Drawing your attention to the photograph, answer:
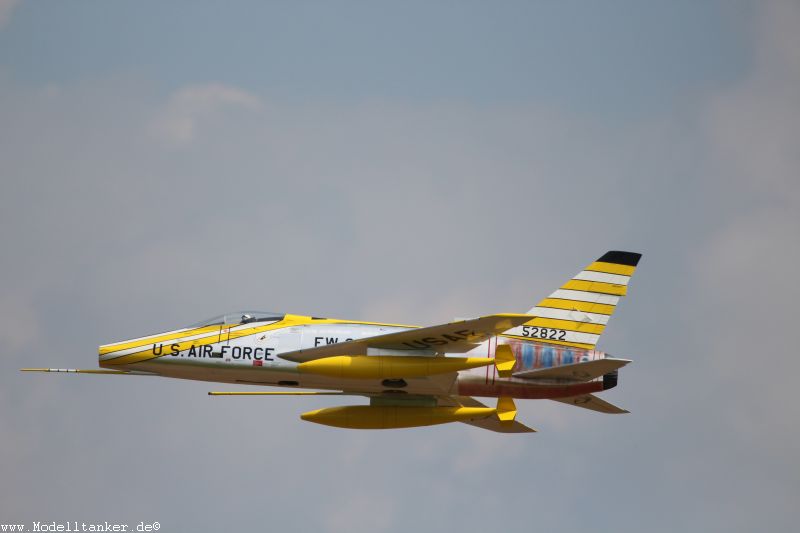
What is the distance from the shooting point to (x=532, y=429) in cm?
4191

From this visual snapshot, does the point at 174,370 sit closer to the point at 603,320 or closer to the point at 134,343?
the point at 134,343

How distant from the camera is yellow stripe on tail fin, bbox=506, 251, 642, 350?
39125 mm

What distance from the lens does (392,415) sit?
39.6 metres

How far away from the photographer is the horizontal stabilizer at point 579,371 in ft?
120

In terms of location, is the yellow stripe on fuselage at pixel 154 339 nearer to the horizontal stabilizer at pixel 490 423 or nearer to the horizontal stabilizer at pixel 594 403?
the horizontal stabilizer at pixel 490 423

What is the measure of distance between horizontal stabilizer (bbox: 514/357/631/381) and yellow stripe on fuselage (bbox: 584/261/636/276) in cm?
391

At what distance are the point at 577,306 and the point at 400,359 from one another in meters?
5.97

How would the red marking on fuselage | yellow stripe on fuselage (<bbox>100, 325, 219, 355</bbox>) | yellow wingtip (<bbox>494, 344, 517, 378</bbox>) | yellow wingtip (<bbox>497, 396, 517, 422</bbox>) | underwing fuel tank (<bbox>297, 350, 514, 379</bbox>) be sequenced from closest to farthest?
1. underwing fuel tank (<bbox>297, 350, 514, 379</bbox>)
2. yellow wingtip (<bbox>494, 344, 517, 378</bbox>)
3. yellow stripe on fuselage (<bbox>100, 325, 219, 355</bbox>)
4. the red marking on fuselage
5. yellow wingtip (<bbox>497, 396, 517, 422</bbox>)

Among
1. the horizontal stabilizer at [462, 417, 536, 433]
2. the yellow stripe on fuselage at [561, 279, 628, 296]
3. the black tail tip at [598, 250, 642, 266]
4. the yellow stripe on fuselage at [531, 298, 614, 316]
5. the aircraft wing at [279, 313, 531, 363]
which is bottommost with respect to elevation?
the horizontal stabilizer at [462, 417, 536, 433]

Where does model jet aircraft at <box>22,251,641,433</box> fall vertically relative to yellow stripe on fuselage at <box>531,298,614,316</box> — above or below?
below

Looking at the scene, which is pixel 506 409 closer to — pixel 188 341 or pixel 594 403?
pixel 594 403

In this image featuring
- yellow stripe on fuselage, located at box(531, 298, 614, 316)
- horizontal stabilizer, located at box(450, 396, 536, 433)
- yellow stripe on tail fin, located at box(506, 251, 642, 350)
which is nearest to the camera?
yellow stripe on tail fin, located at box(506, 251, 642, 350)

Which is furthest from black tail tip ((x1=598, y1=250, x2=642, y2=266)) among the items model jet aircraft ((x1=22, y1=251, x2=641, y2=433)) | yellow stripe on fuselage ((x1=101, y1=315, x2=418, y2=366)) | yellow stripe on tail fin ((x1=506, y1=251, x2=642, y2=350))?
yellow stripe on fuselage ((x1=101, y1=315, x2=418, y2=366))

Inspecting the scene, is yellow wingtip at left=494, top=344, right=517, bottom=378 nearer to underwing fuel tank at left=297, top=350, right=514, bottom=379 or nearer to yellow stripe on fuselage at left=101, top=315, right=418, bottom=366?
underwing fuel tank at left=297, top=350, right=514, bottom=379
